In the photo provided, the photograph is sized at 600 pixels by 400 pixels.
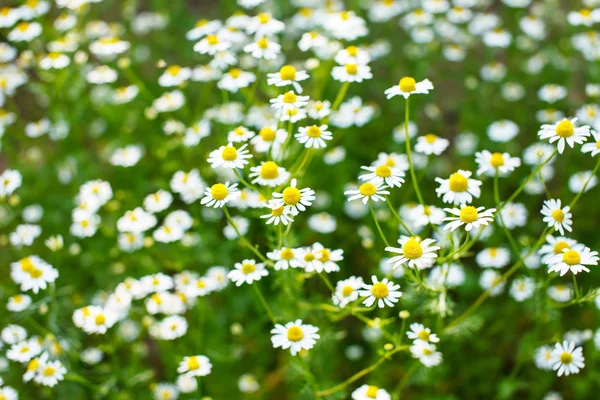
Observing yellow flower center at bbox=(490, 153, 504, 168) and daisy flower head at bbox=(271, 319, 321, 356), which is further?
yellow flower center at bbox=(490, 153, 504, 168)

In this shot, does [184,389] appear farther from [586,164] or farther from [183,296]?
[586,164]

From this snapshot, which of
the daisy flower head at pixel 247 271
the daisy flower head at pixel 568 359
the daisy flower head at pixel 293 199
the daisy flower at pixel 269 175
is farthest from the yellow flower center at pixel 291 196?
the daisy flower head at pixel 568 359

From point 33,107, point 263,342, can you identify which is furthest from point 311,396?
point 33,107

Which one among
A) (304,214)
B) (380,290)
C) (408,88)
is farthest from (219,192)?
(304,214)

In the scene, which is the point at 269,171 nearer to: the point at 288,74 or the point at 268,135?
the point at 268,135

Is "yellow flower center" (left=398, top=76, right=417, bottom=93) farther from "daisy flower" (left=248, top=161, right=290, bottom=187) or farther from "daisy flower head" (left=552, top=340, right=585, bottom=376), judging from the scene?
"daisy flower head" (left=552, top=340, right=585, bottom=376)

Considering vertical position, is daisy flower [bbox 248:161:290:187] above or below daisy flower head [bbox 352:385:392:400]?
above

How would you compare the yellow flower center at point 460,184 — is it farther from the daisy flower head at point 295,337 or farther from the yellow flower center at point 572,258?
the daisy flower head at point 295,337

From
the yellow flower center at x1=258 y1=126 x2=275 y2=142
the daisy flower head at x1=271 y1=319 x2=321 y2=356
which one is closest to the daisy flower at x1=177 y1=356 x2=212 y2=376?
the daisy flower head at x1=271 y1=319 x2=321 y2=356
